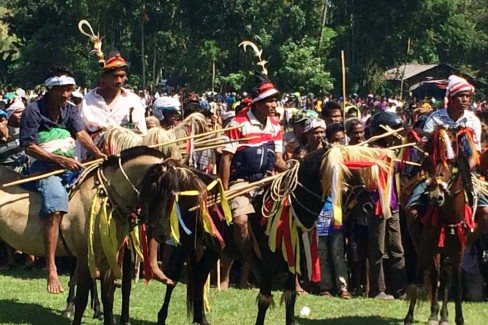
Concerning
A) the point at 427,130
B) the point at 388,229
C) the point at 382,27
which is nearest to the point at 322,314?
the point at 388,229

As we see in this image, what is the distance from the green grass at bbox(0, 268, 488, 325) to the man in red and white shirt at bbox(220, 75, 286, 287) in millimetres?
1453

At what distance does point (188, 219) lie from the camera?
955 cm

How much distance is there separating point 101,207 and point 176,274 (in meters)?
1.78

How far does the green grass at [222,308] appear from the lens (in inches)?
424

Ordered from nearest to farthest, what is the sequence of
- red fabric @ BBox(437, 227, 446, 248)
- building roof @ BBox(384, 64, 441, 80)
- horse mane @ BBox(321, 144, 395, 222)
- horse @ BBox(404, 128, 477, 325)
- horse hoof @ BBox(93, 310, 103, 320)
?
horse mane @ BBox(321, 144, 395, 222)
horse @ BBox(404, 128, 477, 325)
red fabric @ BBox(437, 227, 446, 248)
horse hoof @ BBox(93, 310, 103, 320)
building roof @ BBox(384, 64, 441, 80)

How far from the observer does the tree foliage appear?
54.8 meters

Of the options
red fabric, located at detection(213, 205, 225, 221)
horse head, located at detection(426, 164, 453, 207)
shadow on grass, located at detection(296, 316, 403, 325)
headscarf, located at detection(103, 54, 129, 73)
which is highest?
headscarf, located at detection(103, 54, 129, 73)

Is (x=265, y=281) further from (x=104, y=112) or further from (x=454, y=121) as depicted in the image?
(x=454, y=121)

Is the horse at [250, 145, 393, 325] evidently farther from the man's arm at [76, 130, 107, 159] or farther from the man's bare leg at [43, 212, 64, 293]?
the man's bare leg at [43, 212, 64, 293]

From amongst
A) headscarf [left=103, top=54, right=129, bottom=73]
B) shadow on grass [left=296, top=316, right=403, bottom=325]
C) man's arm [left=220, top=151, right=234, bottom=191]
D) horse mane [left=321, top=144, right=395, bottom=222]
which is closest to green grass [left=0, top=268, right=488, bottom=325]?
shadow on grass [left=296, top=316, right=403, bottom=325]

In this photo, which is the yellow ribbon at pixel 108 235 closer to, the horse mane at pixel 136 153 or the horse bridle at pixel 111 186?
the horse bridle at pixel 111 186

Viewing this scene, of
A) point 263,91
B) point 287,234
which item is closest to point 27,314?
point 287,234

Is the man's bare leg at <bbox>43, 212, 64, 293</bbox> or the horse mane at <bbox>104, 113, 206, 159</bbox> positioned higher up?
the horse mane at <bbox>104, 113, 206, 159</bbox>

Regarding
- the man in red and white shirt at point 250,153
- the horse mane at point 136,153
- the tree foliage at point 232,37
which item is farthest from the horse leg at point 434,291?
the tree foliage at point 232,37
